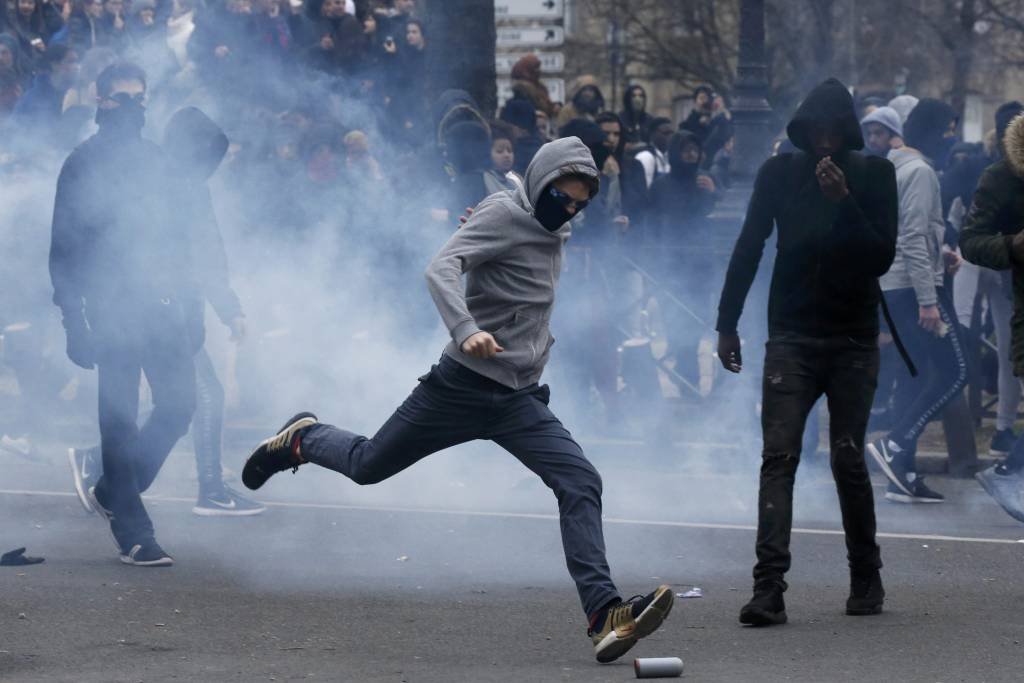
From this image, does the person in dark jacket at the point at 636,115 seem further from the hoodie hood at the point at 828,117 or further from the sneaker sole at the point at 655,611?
the sneaker sole at the point at 655,611

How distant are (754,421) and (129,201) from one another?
4363 mm

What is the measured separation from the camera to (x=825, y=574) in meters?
6.95

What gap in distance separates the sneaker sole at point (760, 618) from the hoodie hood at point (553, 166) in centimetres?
148

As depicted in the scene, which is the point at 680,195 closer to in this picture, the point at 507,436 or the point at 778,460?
the point at 778,460

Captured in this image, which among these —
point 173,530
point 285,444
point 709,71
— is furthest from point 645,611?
point 709,71

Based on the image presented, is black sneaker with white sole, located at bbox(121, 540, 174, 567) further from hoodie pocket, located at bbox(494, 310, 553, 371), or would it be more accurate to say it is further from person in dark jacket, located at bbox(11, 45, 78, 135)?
person in dark jacket, located at bbox(11, 45, 78, 135)

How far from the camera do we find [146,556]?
691 cm

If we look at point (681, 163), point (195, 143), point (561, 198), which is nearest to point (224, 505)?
point (195, 143)

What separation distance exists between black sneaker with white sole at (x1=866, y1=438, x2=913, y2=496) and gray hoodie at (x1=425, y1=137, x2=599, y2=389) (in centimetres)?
372

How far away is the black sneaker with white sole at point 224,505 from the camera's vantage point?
8.22 meters

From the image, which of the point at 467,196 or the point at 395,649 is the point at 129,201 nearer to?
the point at 395,649

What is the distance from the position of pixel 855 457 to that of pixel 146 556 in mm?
2605

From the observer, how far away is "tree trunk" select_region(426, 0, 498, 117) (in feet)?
37.5

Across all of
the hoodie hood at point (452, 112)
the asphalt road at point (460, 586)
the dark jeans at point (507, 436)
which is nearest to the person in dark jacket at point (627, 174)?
the hoodie hood at point (452, 112)
